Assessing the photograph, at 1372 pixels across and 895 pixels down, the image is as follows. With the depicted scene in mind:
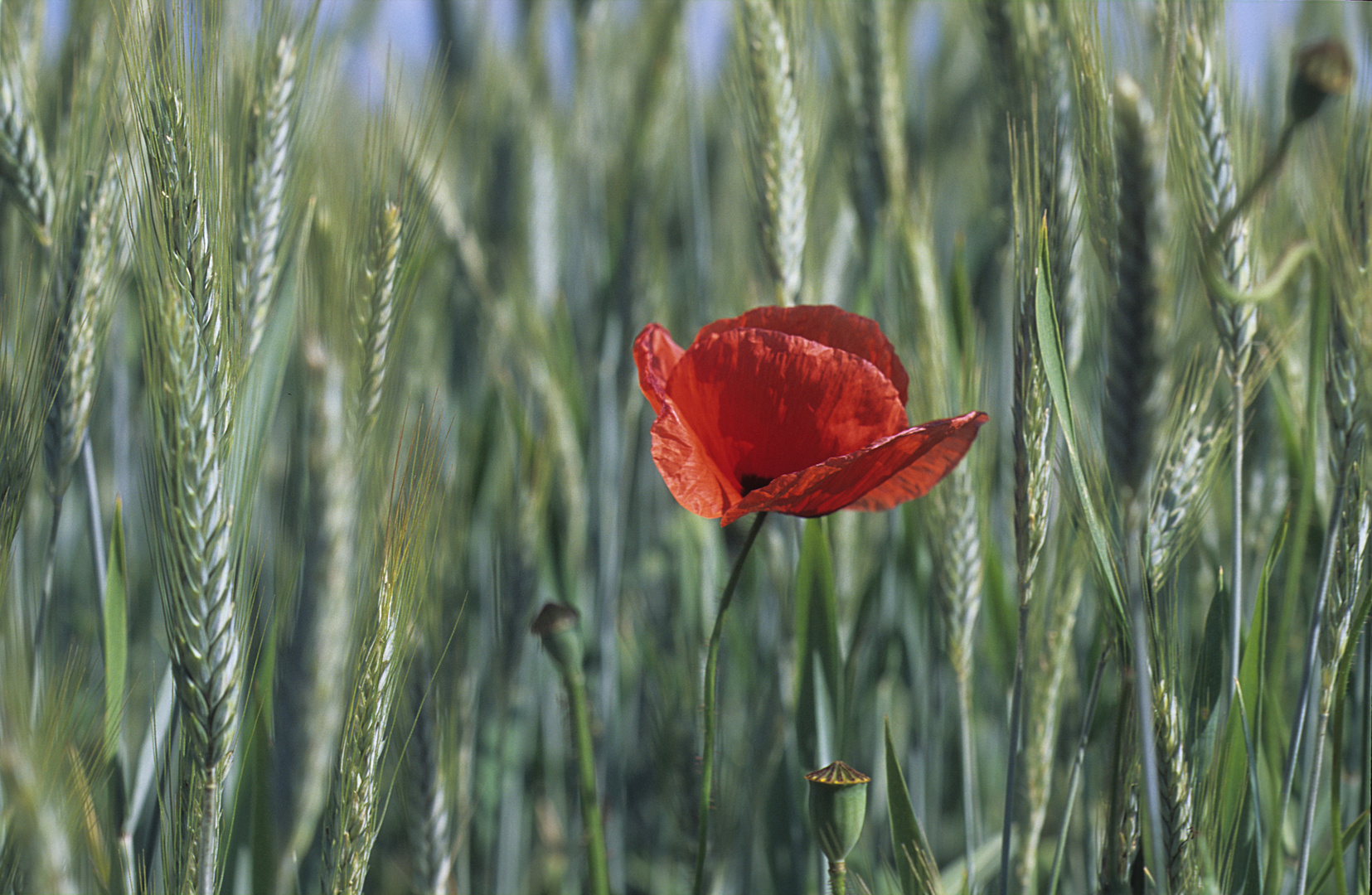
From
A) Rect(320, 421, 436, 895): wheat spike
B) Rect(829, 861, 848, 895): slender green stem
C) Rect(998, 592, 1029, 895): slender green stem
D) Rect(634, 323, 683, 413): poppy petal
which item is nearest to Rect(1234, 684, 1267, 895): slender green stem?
Rect(998, 592, 1029, 895): slender green stem

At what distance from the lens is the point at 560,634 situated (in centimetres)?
54

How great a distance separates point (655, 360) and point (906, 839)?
1.05 feet

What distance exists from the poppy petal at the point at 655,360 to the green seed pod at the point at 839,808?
0.71ft

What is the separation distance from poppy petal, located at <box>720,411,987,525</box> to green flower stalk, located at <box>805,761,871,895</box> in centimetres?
14

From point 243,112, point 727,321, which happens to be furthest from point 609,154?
point 727,321

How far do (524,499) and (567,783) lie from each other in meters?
0.38

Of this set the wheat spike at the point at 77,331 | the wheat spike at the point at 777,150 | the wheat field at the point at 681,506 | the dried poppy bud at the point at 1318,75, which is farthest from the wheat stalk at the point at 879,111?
the wheat spike at the point at 77,331

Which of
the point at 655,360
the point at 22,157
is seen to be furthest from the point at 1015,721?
the point at 22,157

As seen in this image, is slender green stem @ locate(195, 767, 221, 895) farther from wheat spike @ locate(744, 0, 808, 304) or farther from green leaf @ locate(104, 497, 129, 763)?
wheat spike @ locate(744, 0, 808, 304)

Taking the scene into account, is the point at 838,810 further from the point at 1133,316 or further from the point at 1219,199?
the point at 1219,199

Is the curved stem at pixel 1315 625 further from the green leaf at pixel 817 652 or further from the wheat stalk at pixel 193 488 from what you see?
the wheat stalk at pixel 193 488

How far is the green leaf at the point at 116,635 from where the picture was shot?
0.52 meters

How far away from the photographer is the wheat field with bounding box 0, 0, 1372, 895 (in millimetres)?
451

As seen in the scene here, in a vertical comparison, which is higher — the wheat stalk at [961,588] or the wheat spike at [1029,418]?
the wheat spike at [1029,418]
